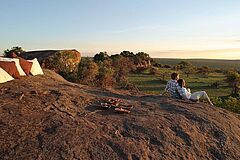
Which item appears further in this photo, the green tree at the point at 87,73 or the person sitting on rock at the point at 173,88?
the green tree at the point at 87,73

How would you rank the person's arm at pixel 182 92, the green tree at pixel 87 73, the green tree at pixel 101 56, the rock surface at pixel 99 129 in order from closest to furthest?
the rock surface at pixel 99 129
the person's arm at pixel 182 92
the green tree at pixel 87 73
the green tree at pixel 101 56

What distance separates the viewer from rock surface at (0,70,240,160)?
5562mm

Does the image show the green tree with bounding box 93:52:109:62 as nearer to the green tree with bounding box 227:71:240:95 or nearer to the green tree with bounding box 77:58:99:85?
the green tree with bounding box 227:71:240:95

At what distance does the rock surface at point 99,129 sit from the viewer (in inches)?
219

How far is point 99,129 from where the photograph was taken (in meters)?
6.31

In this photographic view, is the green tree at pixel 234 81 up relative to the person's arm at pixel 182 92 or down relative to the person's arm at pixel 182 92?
down

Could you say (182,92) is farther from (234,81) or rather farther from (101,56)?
(101,56)

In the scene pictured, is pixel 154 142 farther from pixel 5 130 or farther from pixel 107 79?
pixel 107 79

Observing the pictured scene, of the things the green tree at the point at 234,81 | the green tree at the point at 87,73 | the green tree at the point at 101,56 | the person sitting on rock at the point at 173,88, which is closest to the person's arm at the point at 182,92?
the person sitting on rock at the point at 173,88

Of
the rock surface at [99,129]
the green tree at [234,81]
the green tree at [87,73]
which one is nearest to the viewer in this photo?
the rock surface at [99,129]

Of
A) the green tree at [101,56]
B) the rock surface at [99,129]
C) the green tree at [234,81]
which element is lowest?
the green tree at [234,81]

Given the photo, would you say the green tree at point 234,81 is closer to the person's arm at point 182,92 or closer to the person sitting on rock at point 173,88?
the person sitting on rock at point 173,88

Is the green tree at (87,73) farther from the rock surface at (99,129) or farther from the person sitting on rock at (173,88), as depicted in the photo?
the rock surface at (99,129)

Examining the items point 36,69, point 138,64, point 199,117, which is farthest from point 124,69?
point 199,117
